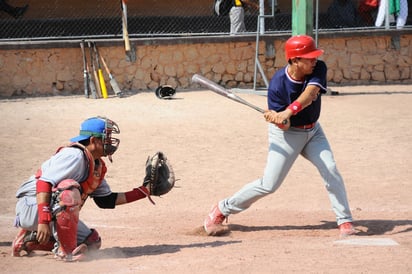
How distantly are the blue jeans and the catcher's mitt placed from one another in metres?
0.73

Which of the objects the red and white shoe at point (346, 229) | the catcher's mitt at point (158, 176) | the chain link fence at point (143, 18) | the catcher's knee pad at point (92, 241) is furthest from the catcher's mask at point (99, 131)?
the chain link fence at point (143, 18)

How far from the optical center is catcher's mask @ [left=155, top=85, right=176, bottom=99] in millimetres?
13930

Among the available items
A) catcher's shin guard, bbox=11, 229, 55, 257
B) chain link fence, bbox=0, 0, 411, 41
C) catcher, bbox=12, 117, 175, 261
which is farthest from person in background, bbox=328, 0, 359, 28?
catcher's shin guard, bbox=11, 229, 55, 257

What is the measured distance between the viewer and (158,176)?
6.43 m

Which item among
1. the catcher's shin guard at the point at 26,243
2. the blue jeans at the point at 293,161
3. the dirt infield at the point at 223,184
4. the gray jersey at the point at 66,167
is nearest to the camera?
the gray jersey at the point at 66,167

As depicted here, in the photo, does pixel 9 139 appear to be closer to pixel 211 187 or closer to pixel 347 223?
pixel 211 187

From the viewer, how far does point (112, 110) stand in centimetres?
1300

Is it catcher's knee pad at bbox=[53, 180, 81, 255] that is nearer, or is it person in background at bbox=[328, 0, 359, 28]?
catcher's knee pad at bbox=[53, 180, 81, 255]

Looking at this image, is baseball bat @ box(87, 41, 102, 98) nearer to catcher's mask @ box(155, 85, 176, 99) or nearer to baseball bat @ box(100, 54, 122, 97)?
baseball bat @ box(100, 54, 122, 97)

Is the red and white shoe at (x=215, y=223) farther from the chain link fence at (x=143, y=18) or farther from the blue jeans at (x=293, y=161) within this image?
the chain link fence at (x=143, y=18)

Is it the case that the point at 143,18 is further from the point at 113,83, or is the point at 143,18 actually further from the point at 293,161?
the point at 293,161

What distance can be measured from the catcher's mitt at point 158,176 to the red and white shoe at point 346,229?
149 cm

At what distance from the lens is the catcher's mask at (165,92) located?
13.9 meters

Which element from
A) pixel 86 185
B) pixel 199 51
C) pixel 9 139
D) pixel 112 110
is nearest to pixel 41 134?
Result: pixel 9 139
